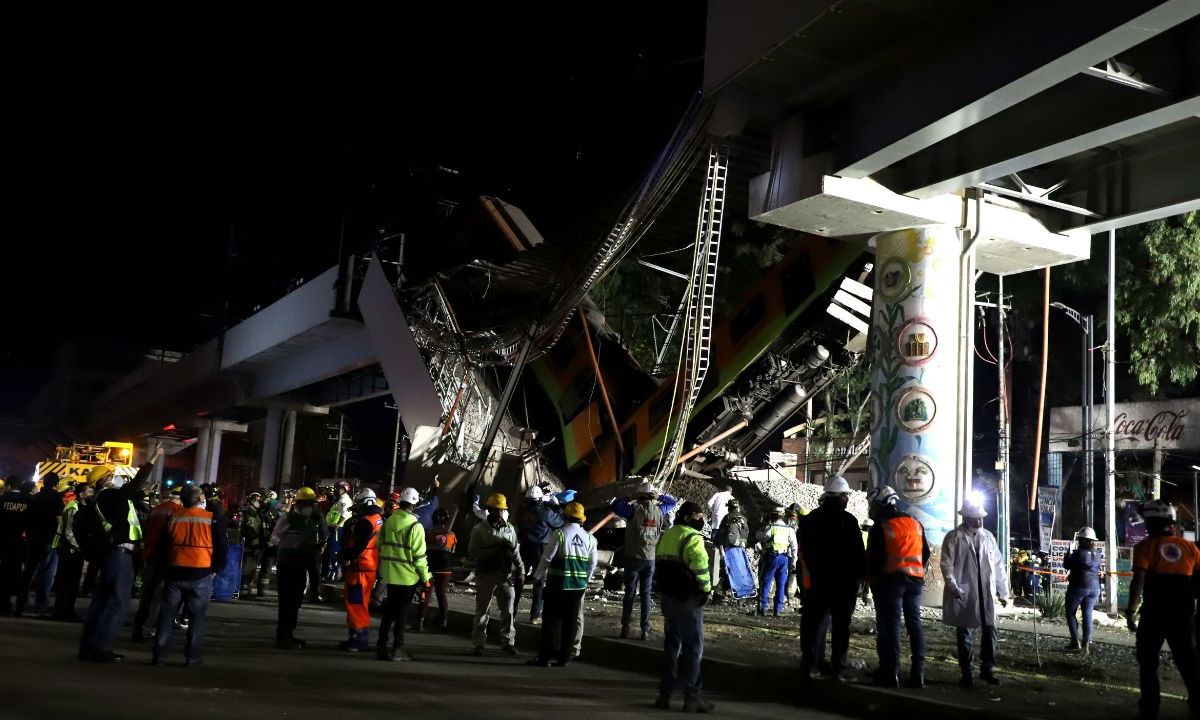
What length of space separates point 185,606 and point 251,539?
7.50m

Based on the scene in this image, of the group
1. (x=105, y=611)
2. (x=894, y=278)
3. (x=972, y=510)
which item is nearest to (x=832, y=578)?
(x=972, y=510)

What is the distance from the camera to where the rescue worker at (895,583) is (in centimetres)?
956

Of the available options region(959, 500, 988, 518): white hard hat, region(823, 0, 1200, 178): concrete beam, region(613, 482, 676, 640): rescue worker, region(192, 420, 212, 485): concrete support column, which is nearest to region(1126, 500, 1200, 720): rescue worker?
region(959, 500, 988, 518): white hard hat

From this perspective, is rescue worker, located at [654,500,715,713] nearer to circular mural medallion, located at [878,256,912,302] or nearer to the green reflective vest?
the green reflective vest

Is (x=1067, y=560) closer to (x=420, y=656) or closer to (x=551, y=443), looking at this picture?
(x=420, y=656)

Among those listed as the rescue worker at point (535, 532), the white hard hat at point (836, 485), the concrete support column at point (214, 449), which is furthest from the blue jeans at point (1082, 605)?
the concrete support column at point (214, 449)

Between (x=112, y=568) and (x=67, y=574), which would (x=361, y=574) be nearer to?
(x=112, y=568)

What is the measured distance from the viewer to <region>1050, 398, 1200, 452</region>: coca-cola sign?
88.4ft

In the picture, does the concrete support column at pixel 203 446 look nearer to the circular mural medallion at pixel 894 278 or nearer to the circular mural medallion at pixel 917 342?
the circular mural medallion at pixel 894 278

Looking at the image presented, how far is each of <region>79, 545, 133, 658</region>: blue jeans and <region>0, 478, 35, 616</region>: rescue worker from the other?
4193 mm

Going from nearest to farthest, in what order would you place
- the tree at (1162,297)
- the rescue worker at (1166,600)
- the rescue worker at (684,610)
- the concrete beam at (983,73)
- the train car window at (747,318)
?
the rescue worker at (1166,600)
the rescue worker at (684,610)
the concrete beam at (983,73)
the train car window at (747,318)
the tree at (1162,297)

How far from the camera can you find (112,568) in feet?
34.6

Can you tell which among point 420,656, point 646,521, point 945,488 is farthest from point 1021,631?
point 420,656

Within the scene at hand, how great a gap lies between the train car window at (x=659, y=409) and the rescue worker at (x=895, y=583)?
11250mm
